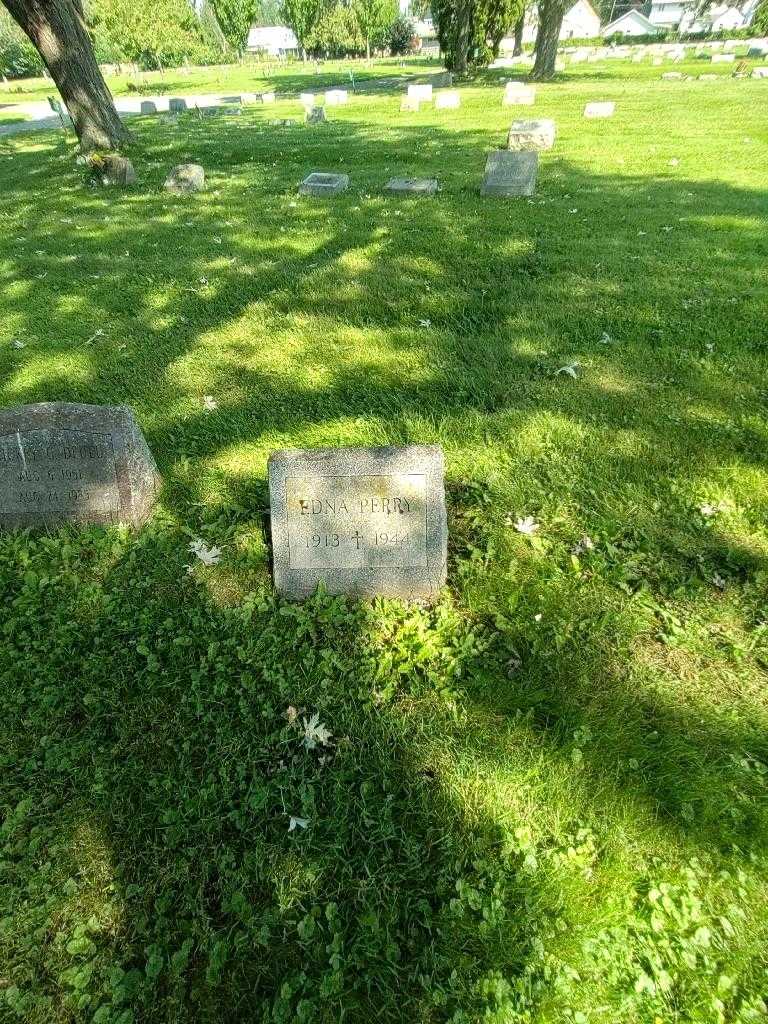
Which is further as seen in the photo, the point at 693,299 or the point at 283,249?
the point at 283,249

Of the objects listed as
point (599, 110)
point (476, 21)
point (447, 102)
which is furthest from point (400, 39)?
point (599, 110)

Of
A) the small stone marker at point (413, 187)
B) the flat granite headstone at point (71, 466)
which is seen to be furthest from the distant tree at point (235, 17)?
the flat granite headstone at point (71, 466)

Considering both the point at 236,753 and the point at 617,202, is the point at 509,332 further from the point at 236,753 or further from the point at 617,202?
the point at 617,202

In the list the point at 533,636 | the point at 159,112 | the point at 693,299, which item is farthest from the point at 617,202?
the point at 159,112

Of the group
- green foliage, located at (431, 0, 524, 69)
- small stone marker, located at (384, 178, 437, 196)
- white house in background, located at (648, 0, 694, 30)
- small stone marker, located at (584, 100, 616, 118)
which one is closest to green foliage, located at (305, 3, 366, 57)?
green foliage, located at (431, 0, 524, 69)

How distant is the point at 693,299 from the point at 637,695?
4.84 metres

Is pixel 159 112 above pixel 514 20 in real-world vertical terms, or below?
below

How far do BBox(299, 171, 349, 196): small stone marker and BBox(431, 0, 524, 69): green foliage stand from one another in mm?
24410

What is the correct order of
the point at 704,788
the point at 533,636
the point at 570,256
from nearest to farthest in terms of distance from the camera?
the point at 704,788, the point at 533,636, the point at 570,256

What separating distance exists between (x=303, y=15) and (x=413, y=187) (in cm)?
6219

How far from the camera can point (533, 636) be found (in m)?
2.73

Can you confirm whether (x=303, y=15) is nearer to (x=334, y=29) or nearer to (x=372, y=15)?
(x=334, y=29)

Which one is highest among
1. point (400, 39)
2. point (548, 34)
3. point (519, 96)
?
point (548, 34)

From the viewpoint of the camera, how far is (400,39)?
219ft
